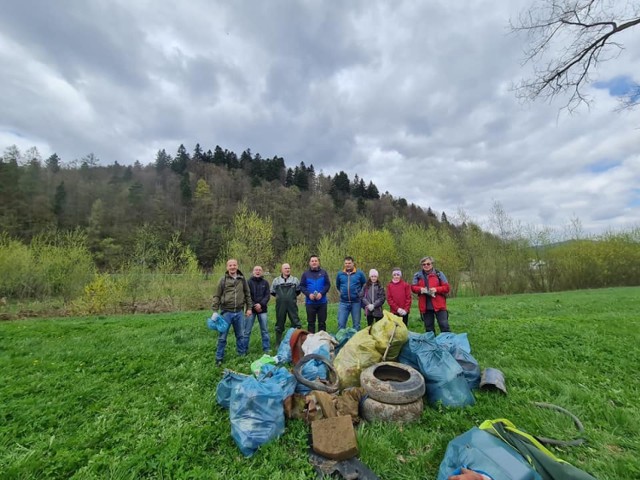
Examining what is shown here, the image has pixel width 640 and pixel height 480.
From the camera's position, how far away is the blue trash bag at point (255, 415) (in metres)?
2.86

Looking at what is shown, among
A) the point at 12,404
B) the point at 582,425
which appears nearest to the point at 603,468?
the point at 582,425

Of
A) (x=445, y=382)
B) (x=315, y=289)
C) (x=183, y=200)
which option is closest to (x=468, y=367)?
(x=445, y=382)

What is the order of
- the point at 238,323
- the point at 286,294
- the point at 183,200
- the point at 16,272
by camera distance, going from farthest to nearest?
the point at 183,200
the point at 16,272
the point at 286,294
the point at 238,323

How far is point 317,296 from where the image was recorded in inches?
243

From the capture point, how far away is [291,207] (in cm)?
→ 4791

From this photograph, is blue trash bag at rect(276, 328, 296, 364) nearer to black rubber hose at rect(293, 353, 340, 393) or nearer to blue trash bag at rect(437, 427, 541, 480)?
black rubber hose at rect(293, 353, 340, 393)

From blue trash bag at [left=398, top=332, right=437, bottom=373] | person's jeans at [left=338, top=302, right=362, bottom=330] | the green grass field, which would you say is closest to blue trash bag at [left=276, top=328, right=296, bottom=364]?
the green grass field

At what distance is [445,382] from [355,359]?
114cm

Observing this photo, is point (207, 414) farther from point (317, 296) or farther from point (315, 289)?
point (315, 289)

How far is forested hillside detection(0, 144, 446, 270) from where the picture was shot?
3338 centimetres

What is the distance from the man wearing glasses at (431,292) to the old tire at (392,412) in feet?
8.85

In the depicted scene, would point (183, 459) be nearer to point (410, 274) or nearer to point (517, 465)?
point (517, 465)

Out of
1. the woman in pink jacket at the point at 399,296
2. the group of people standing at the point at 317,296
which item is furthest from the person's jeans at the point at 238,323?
the woman in pink jacket at the point at 399,296

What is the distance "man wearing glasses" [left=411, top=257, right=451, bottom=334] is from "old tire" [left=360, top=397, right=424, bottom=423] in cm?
270
